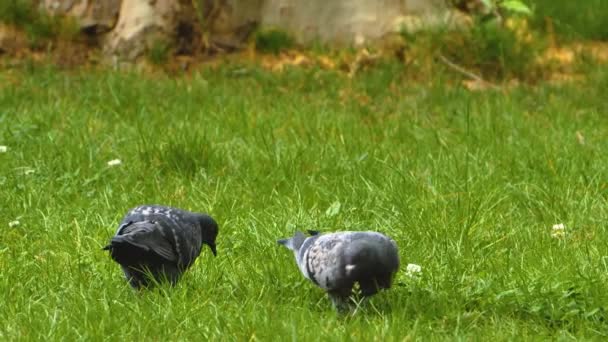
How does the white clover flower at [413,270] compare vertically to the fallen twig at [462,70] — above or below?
below

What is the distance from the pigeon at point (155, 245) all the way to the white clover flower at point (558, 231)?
1756mm

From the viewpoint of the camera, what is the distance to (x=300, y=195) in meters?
5.95

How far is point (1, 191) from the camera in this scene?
610 centimetres

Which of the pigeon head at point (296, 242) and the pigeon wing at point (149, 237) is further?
the pigeon head at point (296, 242)

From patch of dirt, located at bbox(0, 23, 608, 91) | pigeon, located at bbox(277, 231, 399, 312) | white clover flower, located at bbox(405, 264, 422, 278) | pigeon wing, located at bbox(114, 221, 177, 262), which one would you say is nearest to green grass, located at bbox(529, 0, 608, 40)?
patch of dirt, located at bbox(0, 23, 608, 91)

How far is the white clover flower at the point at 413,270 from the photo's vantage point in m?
4.63

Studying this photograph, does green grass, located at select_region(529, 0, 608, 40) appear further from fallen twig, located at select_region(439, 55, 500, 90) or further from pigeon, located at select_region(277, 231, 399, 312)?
pigeon, located at select_region(277, 231, 399, 312)

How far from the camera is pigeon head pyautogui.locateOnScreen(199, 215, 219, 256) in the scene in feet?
15.5

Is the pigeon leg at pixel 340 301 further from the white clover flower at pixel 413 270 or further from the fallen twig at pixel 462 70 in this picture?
the fallen twig at pixel 462 70

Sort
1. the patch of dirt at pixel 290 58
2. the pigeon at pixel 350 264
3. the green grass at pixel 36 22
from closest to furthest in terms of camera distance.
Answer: the pigeon at pixel 350 264
the patch of dirt at pixel 290 58
the green grass at pixel 36 22

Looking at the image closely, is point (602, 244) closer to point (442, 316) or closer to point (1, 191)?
point (442, 316)

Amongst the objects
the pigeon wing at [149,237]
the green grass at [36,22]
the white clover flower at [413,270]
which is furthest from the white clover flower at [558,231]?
the green grass at [36,22]

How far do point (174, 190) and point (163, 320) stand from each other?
7.23 feet

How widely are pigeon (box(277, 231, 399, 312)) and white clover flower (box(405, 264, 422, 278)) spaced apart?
395mm
